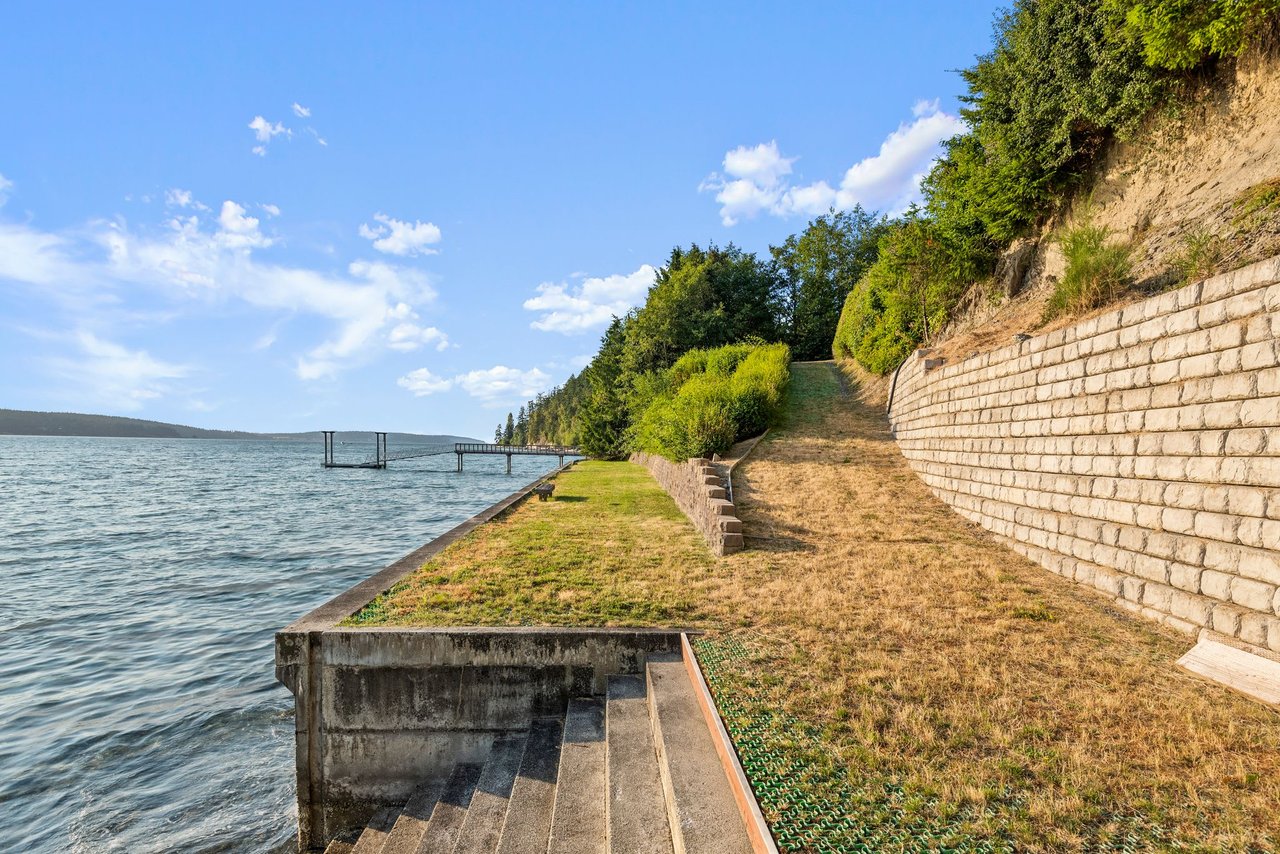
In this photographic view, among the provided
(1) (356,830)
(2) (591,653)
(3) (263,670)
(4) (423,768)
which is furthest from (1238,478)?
(3) (263,670)

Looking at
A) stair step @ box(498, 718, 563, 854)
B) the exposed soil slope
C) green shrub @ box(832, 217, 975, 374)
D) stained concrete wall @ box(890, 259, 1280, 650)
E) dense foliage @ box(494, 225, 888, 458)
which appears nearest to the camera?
stair step @ box(498, 718, 563, 854)

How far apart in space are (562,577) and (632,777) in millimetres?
3450

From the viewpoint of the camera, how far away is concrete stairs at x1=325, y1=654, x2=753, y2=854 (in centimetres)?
284

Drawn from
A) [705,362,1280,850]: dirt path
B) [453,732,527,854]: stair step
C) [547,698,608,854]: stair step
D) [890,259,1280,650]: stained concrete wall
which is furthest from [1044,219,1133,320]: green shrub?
[453,732,527,854]: stair step

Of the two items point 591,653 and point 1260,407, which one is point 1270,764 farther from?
point 591,653

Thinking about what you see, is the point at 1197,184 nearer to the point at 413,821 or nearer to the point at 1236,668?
the point at 1236,668

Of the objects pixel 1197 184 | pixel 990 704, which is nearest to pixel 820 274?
pixel 1197 184

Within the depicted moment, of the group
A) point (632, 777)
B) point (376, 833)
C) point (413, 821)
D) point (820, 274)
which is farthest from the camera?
point (820, 274)

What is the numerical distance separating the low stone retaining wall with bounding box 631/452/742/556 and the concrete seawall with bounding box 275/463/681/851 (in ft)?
10.4

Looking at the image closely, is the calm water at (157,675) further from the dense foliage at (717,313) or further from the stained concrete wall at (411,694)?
the dense foliage at (717,313)

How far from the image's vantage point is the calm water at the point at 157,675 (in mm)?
5309

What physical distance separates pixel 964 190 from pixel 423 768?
1665 centimetres

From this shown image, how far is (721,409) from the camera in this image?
1384 cm

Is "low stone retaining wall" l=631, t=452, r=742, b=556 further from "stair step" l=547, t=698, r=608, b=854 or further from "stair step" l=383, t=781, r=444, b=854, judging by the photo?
"stair step" l=383, t=781, r=444, b=854
